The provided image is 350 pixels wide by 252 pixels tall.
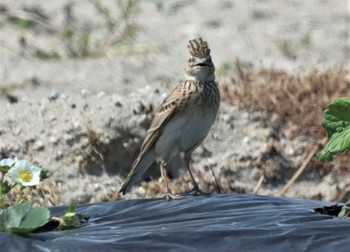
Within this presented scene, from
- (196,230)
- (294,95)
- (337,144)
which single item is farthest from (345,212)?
(294,95)

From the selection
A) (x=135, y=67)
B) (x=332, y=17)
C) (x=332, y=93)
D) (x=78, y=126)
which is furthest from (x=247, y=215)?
Answer: (x=332, y=17)

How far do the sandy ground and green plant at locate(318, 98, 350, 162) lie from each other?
2324 mm

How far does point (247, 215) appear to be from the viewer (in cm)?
523

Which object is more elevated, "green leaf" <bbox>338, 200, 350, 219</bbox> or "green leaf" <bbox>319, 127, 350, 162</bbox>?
"green leaf" <bbox>319, 127, 350, 162</bbox>

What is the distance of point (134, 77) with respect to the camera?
9812 millimetres

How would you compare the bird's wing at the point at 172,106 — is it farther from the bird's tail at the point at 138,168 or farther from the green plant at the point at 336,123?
the green plant at the point at 336,123

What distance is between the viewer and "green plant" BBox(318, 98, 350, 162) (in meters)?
5.24

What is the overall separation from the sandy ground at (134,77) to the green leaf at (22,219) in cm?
249

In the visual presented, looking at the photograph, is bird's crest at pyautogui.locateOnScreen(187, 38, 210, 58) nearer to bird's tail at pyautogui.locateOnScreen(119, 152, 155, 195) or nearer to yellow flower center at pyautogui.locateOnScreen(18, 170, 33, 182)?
bird's tail at pyautogui.locateOnScreen(119, 152, 155, 195)

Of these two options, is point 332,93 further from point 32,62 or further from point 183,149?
point 32,62

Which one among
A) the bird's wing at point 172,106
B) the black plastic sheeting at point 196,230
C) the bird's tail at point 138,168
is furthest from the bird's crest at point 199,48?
the black plastic sheeting at point 196,230

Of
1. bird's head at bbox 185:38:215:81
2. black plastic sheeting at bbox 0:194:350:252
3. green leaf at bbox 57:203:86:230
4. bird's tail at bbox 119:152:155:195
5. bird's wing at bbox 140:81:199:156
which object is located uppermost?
bird's head at bbox 185:38:215:81

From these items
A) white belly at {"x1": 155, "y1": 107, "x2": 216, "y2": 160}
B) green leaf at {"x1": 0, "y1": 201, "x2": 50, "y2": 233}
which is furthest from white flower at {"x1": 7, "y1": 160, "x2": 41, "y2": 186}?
white belly at {"x1": 155, "y1": 107, "x2": 216, "y2": 160}

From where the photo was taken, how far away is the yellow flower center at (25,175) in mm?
4973
